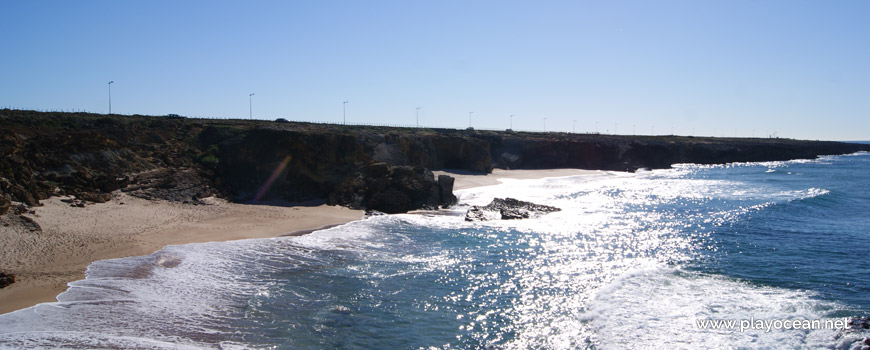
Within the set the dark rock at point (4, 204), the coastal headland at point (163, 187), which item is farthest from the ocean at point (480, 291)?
the dark rock at point (4, 204)

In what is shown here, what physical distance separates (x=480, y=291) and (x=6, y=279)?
12037mm

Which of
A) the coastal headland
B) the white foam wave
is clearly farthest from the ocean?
the coastal headland

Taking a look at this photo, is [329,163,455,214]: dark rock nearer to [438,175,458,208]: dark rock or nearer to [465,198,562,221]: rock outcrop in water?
[438,175,458,208]: dark rock

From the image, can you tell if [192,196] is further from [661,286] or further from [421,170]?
[661,286]

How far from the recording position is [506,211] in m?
27.3

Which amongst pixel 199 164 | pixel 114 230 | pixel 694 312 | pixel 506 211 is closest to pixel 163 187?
pixel 199 164

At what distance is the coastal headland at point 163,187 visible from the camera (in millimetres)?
16625

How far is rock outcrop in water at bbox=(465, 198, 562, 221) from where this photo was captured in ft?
86.6

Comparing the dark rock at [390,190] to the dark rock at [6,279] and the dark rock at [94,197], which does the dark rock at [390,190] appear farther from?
the dark rock at [6,279]

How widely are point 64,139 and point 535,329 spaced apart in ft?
83.9

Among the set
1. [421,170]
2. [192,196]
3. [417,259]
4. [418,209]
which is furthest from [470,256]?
[192,196]

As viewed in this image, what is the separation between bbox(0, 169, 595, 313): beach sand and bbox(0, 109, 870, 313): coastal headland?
0.04m

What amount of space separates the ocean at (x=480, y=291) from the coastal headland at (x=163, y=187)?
1.89m

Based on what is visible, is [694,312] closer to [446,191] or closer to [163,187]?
Answer: [446,191]
